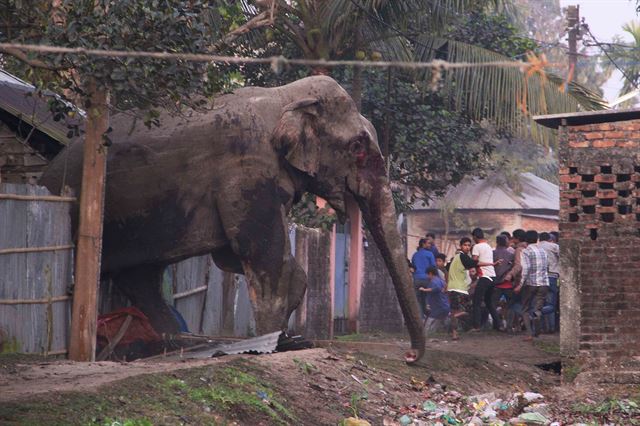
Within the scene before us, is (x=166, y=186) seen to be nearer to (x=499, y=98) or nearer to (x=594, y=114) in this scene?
(x=594, y=114)

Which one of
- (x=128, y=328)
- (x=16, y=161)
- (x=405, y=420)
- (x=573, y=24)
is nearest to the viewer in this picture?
(x=405, y=420)

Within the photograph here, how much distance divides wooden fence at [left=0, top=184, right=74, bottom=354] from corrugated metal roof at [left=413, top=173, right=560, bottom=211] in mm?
24717

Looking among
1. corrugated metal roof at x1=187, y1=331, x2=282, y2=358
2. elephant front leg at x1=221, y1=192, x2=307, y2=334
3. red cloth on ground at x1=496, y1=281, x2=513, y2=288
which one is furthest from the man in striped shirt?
corrugated metal roof at x1=187, y1=331, x2=282, y2=358

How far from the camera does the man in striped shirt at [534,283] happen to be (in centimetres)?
1628

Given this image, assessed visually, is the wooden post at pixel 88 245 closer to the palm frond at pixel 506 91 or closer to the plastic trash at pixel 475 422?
the plastic trash at pixel 475 422

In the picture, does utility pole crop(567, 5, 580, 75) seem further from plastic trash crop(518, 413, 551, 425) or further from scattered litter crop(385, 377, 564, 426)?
plastic trash crop(518, 413, 551, 425)

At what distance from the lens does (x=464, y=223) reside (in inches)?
1425

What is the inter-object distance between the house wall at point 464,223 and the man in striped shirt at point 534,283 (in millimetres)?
18063

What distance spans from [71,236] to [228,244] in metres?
1.87

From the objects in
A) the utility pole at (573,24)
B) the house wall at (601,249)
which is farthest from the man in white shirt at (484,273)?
the utility pole at (573,24)

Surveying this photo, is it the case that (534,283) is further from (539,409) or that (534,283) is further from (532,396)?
(539,409)

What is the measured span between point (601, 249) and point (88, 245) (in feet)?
17.1

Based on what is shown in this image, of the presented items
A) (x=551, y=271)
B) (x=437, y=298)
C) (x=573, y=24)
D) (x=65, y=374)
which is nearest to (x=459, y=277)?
(x=437, y=298)

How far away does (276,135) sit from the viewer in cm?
1248
